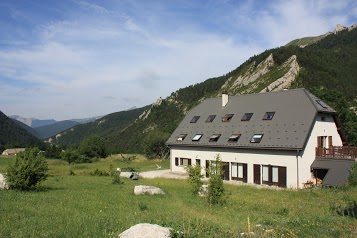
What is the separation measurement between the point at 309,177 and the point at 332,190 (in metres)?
4.84

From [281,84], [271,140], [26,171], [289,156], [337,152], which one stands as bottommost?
[26,171]

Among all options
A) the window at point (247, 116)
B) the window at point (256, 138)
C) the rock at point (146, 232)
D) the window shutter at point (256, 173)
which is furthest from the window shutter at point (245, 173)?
the rock at point (146, 232)

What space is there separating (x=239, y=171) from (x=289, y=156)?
5534mm

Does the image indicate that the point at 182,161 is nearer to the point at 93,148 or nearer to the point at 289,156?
the point at 289,156

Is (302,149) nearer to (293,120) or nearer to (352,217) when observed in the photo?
(293,120)

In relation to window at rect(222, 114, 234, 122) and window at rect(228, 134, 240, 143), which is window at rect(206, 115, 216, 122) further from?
window at rect(228, 134, 240, 143)

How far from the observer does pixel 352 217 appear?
43.8ft

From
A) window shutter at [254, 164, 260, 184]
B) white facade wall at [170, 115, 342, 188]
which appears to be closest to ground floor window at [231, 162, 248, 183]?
white facade wall at [170, 115, 342, 188]

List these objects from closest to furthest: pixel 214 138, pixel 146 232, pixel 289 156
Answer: pixel 146 232 → pixel 289 156 → pixel 214 138

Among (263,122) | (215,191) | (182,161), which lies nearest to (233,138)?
(263,122)

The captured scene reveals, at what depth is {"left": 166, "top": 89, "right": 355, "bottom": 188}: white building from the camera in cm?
2722

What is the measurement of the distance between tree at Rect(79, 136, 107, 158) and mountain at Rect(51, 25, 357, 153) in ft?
31.2

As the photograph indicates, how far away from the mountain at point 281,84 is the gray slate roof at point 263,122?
1917 centimetres

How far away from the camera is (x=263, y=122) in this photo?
31094mm
